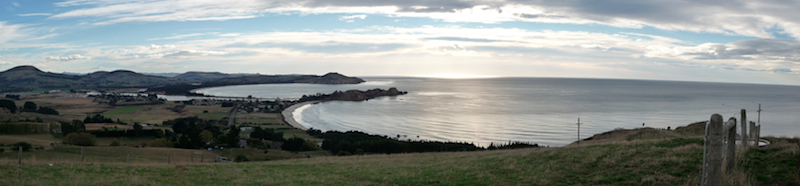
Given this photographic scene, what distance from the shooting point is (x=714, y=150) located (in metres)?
8.69

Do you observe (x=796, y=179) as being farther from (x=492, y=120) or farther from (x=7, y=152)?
(x=492, y=120)

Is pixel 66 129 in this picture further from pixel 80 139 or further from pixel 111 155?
pixel 111 155

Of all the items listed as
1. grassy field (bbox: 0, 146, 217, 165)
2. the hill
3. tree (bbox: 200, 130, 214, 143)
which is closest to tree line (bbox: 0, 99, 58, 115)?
tree (bbox: 200, 130, 214, 143)

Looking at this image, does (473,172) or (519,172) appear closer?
(519,172)

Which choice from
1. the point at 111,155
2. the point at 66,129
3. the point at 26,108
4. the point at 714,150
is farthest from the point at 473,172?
the point at 26,108

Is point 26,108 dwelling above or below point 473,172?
below

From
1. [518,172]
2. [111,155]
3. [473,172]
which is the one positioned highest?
[518,172]

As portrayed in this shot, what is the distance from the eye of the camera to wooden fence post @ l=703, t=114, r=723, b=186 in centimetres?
850

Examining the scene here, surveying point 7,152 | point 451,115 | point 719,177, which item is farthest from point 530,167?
point 451,115

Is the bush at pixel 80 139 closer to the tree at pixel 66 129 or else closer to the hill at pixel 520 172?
the tree at pixel 66 129

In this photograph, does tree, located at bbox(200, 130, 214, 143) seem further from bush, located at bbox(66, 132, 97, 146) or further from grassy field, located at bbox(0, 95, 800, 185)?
grassy field, located at bbox(0, 95, 800, 185)

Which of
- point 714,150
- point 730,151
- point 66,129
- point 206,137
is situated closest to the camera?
point 714,150

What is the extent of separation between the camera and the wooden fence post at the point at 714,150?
27.9 ft

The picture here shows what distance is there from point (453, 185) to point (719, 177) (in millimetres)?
6913
